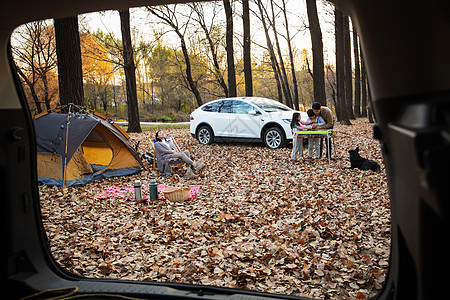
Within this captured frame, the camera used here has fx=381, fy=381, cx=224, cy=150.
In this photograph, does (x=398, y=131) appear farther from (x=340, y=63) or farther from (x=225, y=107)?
(x=340, y=63)

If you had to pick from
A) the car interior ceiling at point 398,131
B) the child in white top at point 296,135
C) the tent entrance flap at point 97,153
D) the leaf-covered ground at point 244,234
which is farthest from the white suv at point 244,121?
the car interior ceiling at point 398,131

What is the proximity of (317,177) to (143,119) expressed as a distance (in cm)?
3664

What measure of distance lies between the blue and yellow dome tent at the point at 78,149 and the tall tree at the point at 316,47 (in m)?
8.77

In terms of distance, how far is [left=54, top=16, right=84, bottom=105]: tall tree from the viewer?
9.94 metres

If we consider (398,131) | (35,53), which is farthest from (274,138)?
(35,53)

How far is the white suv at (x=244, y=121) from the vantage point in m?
12.5

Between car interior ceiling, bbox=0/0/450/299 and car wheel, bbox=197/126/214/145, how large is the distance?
11.7 metres

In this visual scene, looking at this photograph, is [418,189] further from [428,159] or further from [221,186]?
[221,186]

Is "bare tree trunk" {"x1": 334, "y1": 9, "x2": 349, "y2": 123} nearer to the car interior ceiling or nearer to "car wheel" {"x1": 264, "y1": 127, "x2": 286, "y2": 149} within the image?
"car wheel" {"x1": 264, "y1": 127, "x2": 286, "y2": 149}

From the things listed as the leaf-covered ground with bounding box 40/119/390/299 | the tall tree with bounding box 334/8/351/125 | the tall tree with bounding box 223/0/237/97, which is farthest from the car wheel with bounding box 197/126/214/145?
the tall tree with bounding box 334/8/351/125

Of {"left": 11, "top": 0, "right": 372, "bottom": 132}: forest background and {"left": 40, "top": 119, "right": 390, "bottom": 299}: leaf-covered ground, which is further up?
{"left": 11, "top": 0, "right": 372, "bottom": 132}: forest background

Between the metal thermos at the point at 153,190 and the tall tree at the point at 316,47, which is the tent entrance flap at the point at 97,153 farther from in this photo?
the tall tree at the point at 316,47

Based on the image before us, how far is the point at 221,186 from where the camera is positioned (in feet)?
27.2

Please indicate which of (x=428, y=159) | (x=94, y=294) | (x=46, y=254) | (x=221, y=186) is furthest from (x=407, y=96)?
(x=221, y=186)
